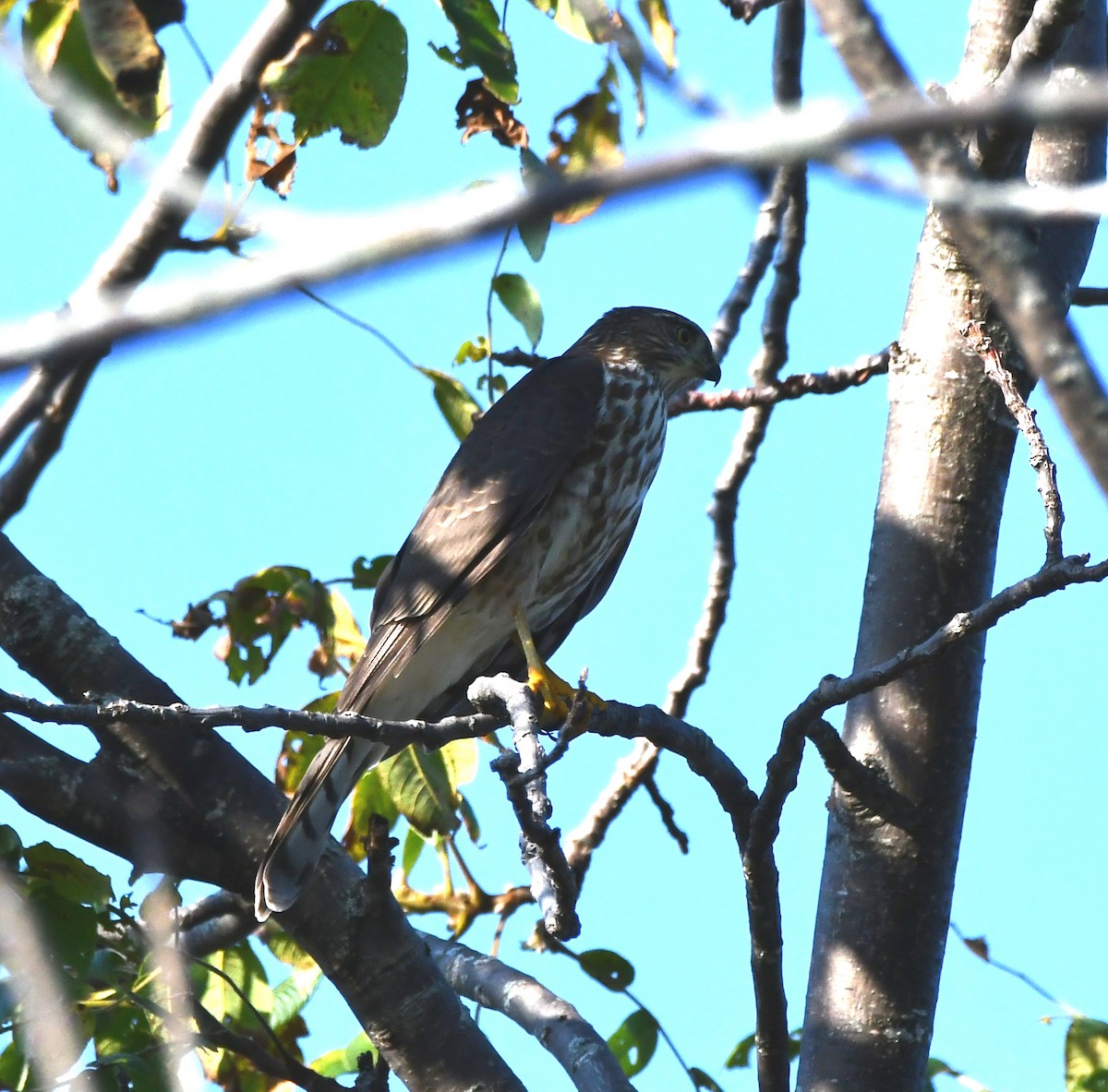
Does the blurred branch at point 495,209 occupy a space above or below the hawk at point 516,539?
below

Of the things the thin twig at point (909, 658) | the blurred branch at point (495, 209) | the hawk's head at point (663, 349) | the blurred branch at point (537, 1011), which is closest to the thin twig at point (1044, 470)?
the thin twig at point (909, 658)

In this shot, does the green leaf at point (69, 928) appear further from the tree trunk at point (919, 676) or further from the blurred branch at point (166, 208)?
the tree trunk at point (919, 676)

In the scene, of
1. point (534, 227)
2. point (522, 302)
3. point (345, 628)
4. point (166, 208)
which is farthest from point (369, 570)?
point (166, 208)

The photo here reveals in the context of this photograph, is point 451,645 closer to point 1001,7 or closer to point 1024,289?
point 1001,7

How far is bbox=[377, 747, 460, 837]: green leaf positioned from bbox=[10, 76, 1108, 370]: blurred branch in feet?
9.11

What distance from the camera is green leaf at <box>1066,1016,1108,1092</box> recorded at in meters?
2.90

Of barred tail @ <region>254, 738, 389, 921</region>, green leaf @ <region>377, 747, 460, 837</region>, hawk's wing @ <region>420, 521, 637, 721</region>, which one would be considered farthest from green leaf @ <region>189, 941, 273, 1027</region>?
hawk's wing @ <region>420, 521, 637, 721</region>

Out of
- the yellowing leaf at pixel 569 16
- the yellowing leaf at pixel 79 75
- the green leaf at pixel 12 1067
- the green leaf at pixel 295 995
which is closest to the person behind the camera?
the yellowing leaf at pixel 79 75

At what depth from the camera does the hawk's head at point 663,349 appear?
522 cm

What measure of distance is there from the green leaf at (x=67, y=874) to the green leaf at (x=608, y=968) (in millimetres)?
1271

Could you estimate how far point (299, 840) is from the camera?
10.2 feet

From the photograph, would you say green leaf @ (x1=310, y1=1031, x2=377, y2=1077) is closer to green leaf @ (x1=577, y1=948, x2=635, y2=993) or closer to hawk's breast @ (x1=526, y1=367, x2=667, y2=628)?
green leaf @ (x1=577, y1=948, x2=635, y2=993)

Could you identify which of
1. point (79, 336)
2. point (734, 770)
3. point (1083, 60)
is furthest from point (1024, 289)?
point (1083, 60)

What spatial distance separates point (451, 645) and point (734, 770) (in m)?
1.76
